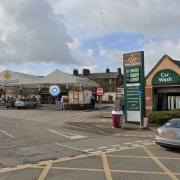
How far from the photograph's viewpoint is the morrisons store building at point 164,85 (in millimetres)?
38125

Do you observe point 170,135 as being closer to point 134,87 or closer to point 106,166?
point 106,166

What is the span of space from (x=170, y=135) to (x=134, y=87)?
13297 mm

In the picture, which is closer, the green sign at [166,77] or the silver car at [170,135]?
the silver car at [170,135]

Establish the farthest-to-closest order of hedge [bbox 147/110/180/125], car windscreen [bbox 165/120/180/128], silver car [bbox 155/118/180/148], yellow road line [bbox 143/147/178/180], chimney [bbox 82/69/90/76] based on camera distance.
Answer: chimney [bbox 82/69/90/76] < hedge [bbox 147/110/180/125] < car windscreen [bbox 165/120/180/128] < silver car [bbox 155/118/180/148] < yellow road line [bbox 143/147/178/180]

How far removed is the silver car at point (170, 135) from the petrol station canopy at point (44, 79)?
36.8 metres

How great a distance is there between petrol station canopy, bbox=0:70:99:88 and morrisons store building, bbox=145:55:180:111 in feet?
50.4

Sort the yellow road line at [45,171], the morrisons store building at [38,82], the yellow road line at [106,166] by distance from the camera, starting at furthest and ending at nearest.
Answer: the morrisons store building at [38,82] → the yellow road line at [106,166] → the yellow road line at [45,171]

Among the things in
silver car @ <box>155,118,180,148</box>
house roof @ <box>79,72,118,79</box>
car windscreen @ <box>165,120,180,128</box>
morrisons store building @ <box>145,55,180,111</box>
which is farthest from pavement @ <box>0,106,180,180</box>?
house roof @ <box>79,72,118,79</box>

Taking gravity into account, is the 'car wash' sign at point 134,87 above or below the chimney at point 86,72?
below

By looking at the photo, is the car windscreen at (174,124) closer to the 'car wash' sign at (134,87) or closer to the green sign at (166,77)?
the 'car wash' sign at (134,87)

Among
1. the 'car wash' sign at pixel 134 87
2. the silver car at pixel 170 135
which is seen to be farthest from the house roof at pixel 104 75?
the silver car at pixel 170 135

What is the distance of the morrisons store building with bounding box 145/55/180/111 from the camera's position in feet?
125

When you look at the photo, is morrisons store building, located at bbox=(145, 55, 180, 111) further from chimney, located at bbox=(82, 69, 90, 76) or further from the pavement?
chimney, located at bbox=(82, 69, 90, 76)

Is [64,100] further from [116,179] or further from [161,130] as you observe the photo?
[116,179]
